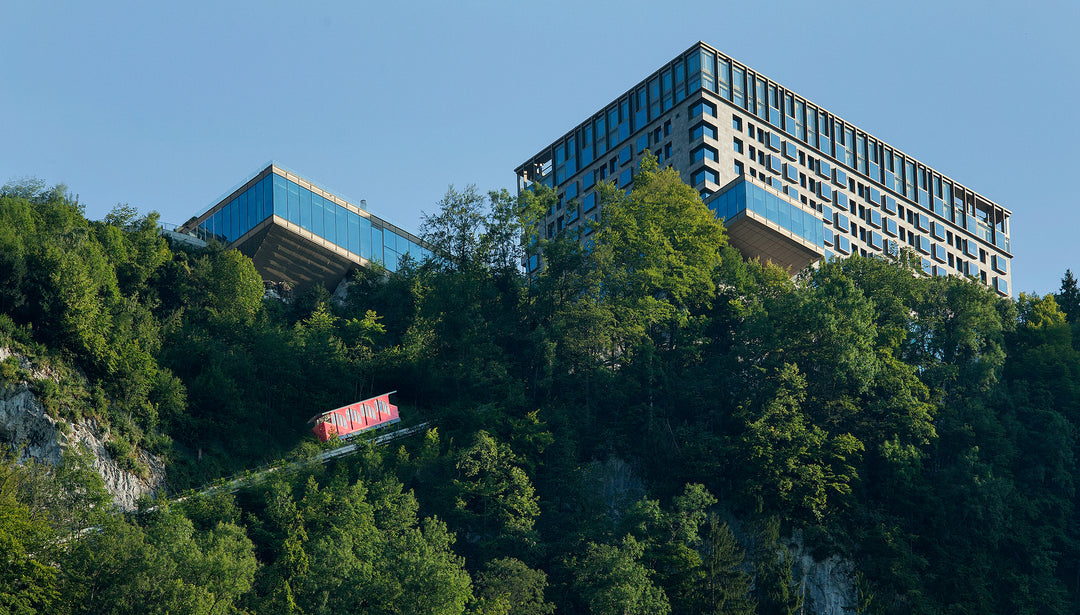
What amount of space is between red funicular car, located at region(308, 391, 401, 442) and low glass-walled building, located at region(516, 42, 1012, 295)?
33.5 metres

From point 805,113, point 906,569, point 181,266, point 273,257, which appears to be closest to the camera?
point 906,569

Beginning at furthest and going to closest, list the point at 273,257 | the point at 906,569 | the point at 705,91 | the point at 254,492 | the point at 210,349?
the point at 705,91 → the point at 273,257 → the point at 210,349 → the point at 906,569 → the point at 254,492

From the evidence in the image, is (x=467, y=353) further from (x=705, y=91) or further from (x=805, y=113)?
(x=805, y=113)

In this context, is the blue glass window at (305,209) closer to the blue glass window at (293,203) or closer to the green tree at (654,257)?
the blue glass window at (293,203)

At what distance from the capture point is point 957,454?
75188 mm

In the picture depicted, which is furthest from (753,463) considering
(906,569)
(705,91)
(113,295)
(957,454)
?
(705,91)

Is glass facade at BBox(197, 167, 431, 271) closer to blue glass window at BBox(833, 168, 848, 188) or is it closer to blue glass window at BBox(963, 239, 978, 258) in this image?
blue glass window at BBox(833, 168, 848, 188)

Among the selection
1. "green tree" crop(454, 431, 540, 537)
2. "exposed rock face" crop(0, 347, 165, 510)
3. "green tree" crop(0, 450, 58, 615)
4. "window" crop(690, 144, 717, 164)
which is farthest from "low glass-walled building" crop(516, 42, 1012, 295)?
"green tree" crop(0, 450, 58, 615)

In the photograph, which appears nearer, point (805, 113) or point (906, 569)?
point (906, 569)

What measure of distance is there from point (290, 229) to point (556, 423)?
2873 centimetres

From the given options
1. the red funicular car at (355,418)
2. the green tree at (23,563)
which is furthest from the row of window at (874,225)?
the green tree at (23,563)

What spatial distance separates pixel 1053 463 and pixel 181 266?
53.2m

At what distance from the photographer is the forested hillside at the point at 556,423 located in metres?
57.0

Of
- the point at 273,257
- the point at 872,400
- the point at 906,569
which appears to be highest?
the point at 273,257
